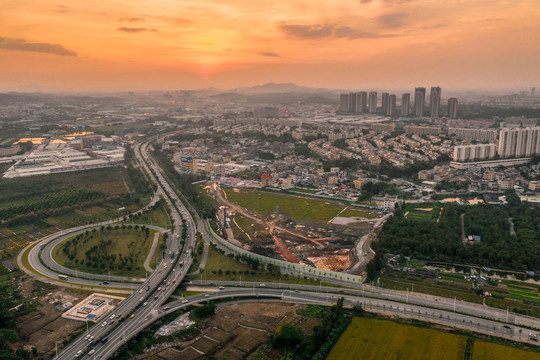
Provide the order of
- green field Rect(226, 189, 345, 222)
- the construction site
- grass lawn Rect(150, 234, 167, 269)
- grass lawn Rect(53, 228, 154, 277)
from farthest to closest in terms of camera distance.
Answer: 1. green field Rect(226, 189, 345, 222)
2. the construction site
3. grass lawn Rect(150, 234, 167, 269)
4. grass lawn Rect(53, 228, 154, 277)

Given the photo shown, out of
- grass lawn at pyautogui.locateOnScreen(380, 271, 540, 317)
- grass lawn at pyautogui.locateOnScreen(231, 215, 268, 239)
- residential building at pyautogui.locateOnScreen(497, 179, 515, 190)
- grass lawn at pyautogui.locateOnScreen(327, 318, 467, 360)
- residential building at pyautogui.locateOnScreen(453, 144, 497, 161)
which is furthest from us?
residential building at pyautogui.locateOnScreen(453, 144, 497, 161)

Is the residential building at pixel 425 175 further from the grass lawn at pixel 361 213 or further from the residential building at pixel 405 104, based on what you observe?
the residential building at pixel 405 104

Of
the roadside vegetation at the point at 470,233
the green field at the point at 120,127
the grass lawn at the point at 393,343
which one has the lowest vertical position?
the grass lawn at the point at 393,343

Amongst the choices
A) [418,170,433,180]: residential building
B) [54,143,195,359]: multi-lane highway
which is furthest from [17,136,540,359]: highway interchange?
[418,170,433,180]: residential building

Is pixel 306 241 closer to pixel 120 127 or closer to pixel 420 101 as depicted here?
pixel 120 127

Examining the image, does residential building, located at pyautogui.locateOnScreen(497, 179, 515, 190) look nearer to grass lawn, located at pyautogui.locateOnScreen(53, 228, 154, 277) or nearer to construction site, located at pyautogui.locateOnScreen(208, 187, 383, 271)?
construction site, located at pyautogui.locateOnScreen(208, 187, 383, 271)

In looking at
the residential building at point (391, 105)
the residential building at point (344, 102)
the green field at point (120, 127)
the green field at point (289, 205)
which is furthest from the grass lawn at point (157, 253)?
the residential building at point (344, 102)
